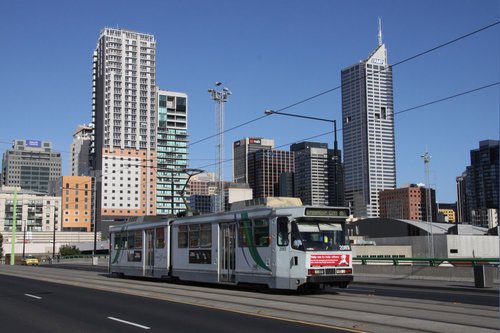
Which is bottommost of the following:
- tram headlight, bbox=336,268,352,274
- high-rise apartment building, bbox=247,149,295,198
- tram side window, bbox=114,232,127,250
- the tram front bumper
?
the tram front bumper

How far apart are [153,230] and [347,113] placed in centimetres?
6956

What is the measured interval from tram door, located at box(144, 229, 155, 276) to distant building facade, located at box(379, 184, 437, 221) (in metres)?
149

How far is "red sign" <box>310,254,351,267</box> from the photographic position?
19.3 meters

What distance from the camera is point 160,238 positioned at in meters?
28.8

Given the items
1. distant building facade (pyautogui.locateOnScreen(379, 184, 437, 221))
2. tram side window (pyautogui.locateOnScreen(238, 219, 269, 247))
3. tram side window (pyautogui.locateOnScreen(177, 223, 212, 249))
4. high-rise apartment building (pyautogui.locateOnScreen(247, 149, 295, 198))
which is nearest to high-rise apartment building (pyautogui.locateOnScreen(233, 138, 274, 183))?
high-rise apartment building (pyautogui.locateOnScreen(247, 149, 295, 198))

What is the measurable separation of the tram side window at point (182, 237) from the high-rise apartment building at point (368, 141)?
64.1m

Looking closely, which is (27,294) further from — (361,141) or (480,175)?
(480,175)

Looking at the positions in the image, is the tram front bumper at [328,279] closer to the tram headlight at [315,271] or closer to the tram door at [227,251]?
the tram headlight at [315,271]

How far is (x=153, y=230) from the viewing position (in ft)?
97.8

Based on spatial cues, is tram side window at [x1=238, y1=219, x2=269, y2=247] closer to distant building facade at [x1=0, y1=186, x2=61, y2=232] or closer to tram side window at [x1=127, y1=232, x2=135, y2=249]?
tram side window at [x1=127, y1=232, x2=135, y2=249]

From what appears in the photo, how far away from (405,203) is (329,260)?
550ft

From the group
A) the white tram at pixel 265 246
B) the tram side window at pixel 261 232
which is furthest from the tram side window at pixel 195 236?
the tram side window at pixel 261 232

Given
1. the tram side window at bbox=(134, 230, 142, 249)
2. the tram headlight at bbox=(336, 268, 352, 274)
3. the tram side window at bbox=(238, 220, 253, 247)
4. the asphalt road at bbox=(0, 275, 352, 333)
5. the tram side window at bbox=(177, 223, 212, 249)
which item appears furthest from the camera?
the tram side window at bbox=(134, 230, 142, 249)

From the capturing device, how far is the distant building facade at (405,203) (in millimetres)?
176250
